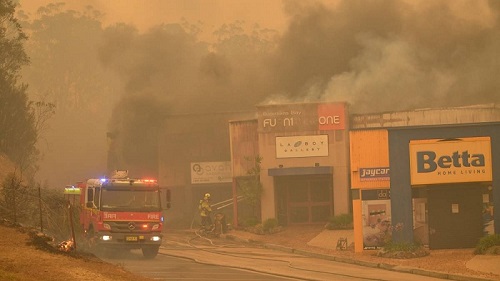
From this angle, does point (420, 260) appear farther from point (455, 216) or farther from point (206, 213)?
point (206, 213)

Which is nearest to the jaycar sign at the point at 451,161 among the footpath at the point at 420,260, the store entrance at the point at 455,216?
the store entrance at the point at 455,216

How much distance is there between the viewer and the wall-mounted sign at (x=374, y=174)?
1249 inches

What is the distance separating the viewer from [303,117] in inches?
1688

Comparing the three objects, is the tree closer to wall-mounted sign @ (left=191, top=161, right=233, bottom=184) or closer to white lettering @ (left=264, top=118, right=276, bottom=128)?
wall-mounted sign @ (left=191, top=161, right=233, bottom=184)

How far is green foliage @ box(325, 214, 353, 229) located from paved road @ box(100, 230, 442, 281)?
21.2ft

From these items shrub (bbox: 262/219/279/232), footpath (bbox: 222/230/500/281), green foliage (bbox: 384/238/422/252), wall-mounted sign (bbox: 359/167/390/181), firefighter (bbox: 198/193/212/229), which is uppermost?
wall-mounted sign (bbox: 359/167/390/181)

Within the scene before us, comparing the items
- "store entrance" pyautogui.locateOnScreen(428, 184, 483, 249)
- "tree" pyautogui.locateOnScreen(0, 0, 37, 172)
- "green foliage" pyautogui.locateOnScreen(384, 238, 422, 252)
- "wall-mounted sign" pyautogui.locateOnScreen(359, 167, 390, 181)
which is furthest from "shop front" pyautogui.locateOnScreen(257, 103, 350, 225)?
"tree" pyautogui.locateOnScreen(0, 0, 37, 172)

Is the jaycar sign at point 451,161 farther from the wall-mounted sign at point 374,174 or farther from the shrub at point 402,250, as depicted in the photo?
the shrub at point 402,250

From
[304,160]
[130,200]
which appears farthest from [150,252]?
[304,160]

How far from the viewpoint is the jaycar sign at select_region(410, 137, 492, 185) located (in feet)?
98.1

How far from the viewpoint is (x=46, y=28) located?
124 metres

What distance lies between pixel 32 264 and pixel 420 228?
17.3m

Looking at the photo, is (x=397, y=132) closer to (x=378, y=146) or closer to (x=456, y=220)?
(x=378, y=146)

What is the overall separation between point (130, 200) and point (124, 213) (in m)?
0.53
